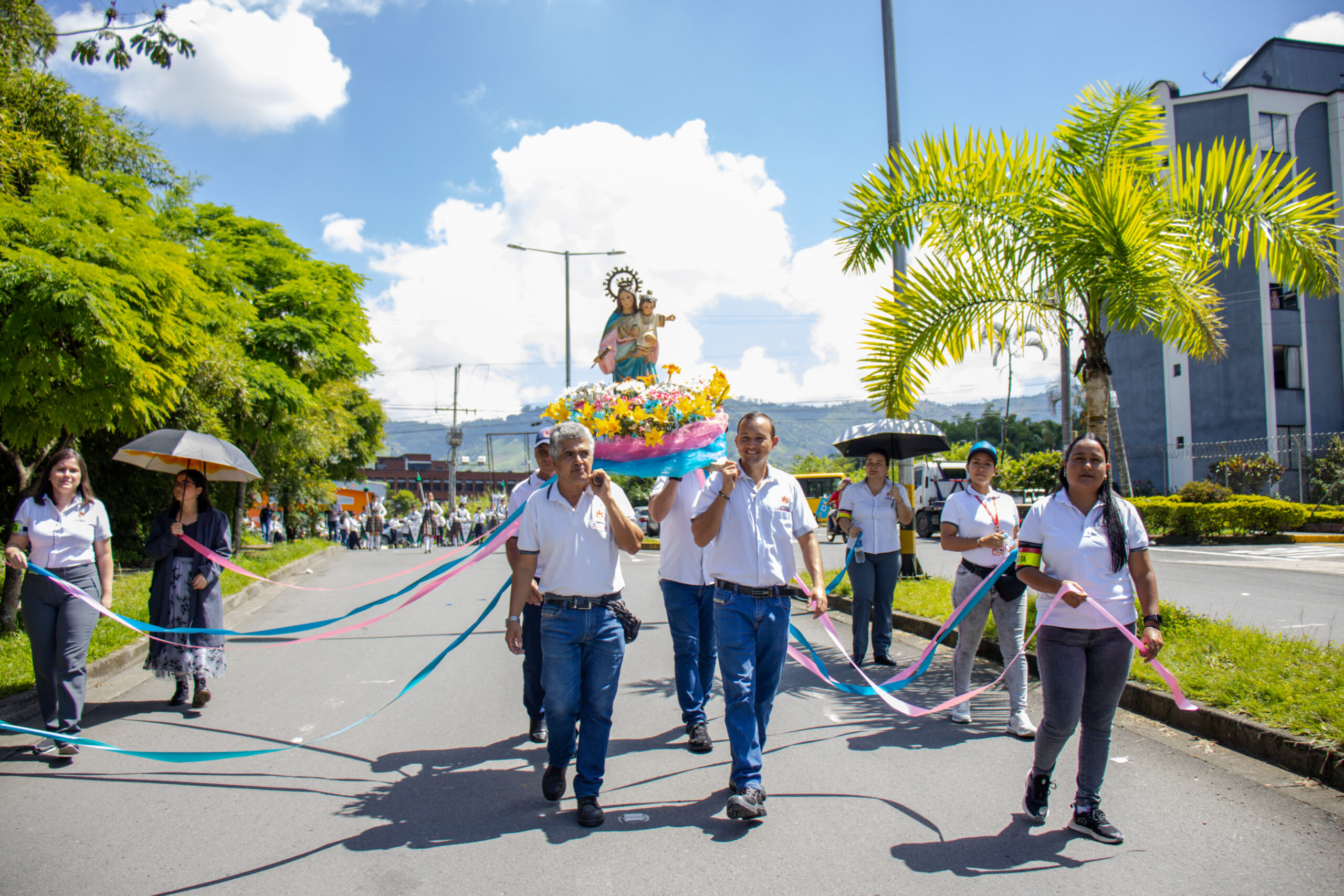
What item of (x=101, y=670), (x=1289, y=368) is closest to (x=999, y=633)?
(x=101, y=670)

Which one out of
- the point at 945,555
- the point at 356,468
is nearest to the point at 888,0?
the point at 945,555

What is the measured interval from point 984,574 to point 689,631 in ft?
6.99

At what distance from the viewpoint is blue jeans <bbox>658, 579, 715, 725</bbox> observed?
5.50 m

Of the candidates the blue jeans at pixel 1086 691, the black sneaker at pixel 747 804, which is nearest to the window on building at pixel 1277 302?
the blue jeans at pixel 1086 691

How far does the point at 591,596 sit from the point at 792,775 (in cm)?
162

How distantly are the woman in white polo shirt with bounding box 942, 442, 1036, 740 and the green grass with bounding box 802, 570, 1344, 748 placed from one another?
947 mm

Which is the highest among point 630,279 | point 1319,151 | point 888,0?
point 1319,151

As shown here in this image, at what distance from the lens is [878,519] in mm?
7594

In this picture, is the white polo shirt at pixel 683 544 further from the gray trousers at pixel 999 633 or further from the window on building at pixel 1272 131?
the window on building at pixel 1272 131

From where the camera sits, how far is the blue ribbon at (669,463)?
5.15m

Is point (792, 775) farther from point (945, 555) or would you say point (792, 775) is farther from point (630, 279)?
point (945, 555)

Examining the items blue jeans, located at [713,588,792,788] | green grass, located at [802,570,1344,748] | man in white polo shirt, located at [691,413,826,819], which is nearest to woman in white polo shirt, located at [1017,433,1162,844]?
man in white polo shirt, located at [691,413,826,819]

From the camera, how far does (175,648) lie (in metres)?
6.51

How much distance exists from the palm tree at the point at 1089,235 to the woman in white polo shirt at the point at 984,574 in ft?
6.93
